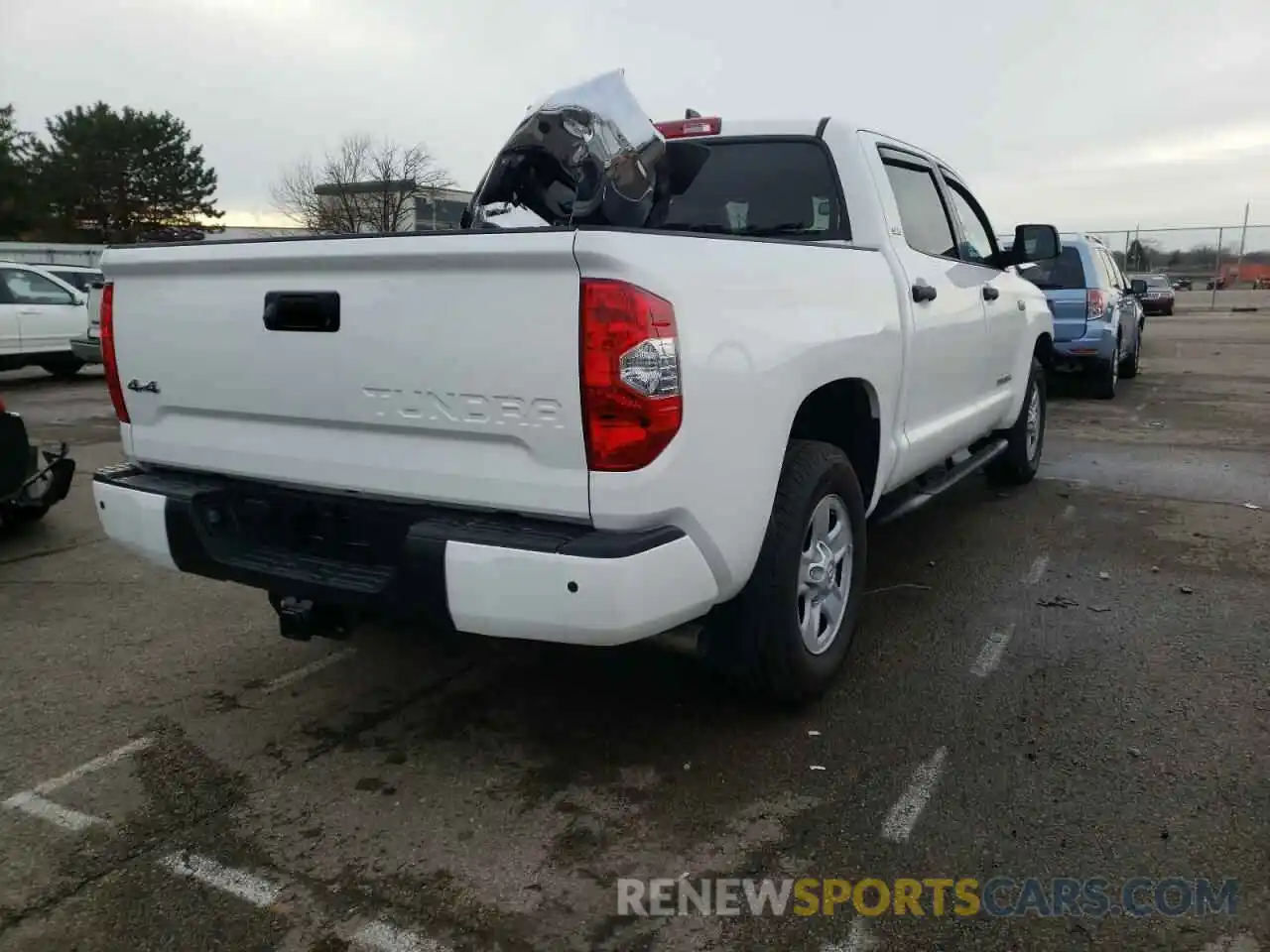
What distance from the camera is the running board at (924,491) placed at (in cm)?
417

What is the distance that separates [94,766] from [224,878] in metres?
0.87

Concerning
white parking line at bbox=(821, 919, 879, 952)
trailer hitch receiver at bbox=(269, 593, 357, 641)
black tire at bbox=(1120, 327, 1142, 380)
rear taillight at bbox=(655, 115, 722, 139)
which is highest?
rear taillight at bbox=(655, 115, 722, 139)

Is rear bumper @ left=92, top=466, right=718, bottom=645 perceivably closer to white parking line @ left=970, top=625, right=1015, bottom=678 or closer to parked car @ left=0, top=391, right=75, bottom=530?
white parking line @ left=970, top=625, right=1015, bottom=678

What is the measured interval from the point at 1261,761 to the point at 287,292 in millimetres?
3185

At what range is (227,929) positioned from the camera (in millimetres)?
2361

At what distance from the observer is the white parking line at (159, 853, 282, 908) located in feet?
8.15

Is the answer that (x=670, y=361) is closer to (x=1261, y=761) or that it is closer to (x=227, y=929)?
(x=227, y=929)

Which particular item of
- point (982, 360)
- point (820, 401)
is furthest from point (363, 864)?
point (982, 360)

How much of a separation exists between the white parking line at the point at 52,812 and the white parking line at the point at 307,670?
2.80 feet

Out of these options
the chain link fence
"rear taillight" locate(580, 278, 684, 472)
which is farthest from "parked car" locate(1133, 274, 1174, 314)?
"rear taillight" locate(580, 278, 684, 472)

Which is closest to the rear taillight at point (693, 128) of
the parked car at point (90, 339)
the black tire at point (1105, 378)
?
the black tire at point (1105, 378)

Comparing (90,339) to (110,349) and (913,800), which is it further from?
(913,800)

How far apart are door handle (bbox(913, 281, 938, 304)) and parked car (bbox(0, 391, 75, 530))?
180 inches

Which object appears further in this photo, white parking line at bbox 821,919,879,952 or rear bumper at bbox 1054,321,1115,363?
rear bumper at bbox 1054,321,1115,363
